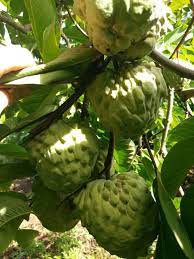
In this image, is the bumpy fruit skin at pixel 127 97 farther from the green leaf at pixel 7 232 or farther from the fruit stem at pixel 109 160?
the green leaf at pixel 7 232

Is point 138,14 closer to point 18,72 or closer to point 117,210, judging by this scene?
point 18,72

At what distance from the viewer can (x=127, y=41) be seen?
111 centimetres

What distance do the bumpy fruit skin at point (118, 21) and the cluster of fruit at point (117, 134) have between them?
0.01 metres

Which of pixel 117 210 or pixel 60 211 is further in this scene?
pixel 60 211

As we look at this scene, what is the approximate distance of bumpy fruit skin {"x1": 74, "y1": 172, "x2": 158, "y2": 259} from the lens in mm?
1287

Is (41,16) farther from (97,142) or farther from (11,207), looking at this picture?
(11,207)

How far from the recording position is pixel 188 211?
4.13ft

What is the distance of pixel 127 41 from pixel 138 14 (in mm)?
70

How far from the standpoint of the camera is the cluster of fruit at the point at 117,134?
1228mm

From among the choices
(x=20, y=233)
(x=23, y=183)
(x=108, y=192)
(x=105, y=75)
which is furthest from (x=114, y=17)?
(x=23, y=183)

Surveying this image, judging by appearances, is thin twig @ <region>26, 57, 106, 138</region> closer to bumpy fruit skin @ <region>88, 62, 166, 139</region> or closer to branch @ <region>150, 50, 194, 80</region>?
bumpy fruit skin @ <region>88, 62, 166, 139</region>

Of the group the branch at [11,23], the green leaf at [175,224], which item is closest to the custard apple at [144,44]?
the green leaf at [175,224]

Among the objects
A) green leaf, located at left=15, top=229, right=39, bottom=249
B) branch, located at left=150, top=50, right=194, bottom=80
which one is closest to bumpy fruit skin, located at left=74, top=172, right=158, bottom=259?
branch, located at left=150, top=50, right=194, bottom=80

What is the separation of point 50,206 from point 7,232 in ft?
0.54
